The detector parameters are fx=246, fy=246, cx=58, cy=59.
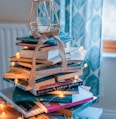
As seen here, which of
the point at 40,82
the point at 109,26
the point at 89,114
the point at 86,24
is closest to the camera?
the point at 40,82

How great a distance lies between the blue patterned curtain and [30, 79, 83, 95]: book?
631 mm

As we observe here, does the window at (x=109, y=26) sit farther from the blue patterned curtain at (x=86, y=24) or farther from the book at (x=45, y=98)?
the book at (x=45, y=98)

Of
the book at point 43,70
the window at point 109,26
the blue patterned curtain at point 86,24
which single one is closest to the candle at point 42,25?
the book at point 43,70

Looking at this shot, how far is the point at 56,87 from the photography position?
3.34 ft

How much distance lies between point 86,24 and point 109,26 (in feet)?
0.80

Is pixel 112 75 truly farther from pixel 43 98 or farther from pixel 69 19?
pixel 43 98

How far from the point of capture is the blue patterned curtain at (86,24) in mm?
1595

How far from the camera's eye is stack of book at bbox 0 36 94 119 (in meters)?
0.99

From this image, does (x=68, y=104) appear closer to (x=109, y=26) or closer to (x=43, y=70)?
(x=43, y=70)

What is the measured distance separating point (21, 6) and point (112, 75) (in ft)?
2.75

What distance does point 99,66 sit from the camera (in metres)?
1.68

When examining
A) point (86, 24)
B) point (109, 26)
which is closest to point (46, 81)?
point (86, 24)

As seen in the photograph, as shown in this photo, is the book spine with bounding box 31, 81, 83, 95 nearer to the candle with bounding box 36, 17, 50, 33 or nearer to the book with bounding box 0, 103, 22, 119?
the book with bounding box 0, 103, 22, 119


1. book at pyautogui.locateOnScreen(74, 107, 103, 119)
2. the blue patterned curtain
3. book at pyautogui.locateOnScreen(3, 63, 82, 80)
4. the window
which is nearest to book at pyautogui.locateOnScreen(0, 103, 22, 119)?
book at pyautogui.locateOnScreen(3, 63, 82, 80)
